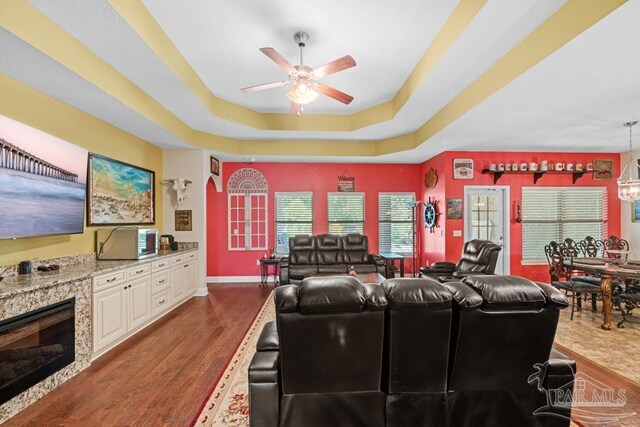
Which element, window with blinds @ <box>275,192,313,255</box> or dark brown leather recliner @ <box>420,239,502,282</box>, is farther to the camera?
window with blinds @ <box>275,192,313,255</box>

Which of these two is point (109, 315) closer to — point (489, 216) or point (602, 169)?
point (489, 216)

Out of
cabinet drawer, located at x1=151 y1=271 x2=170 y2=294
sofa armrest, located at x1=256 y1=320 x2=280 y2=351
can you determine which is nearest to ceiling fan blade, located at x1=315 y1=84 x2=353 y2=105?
sofa armrest, located at x1=256 y1=320 x2=280 y2=351

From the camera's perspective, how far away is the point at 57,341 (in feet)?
8.80

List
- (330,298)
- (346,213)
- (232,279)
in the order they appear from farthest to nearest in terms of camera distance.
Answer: (346,213) → (232,279) → (330,298)

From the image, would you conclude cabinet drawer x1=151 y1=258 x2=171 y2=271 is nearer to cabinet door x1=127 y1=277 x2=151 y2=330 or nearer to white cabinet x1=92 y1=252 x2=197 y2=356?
white cabinet x1=92 y1=252 x2=197 y2=356

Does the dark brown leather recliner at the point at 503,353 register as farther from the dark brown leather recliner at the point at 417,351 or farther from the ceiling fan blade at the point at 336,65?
the ceiling fan blade at the point at 336,65

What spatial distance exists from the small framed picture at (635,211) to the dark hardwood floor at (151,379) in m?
7.79

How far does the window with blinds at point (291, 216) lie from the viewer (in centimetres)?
706

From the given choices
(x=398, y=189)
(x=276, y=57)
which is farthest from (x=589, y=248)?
(x=276, y=57)

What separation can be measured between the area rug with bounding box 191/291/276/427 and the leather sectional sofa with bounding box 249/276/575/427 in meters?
0.66

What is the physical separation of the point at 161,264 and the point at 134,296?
0.73 m

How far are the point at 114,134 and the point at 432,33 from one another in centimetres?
450

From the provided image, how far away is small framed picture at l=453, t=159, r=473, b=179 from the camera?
6152 mm

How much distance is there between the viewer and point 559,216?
6.39 metres
